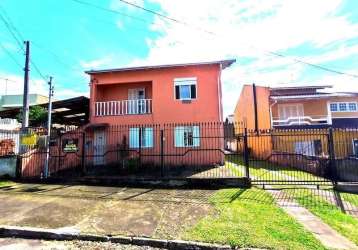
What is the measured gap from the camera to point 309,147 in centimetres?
1953

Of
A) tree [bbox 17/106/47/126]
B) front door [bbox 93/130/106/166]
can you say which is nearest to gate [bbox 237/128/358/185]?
front door [bbox 93/130/106/166]

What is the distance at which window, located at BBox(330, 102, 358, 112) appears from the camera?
80.0 ft

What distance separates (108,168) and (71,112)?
8.85 metres

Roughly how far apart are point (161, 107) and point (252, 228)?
11.3 meters

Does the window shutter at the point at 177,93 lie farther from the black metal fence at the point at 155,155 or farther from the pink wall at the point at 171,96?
the black metal fence at the point at 155,155

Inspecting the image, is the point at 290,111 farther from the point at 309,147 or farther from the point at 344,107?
the point at 309,147

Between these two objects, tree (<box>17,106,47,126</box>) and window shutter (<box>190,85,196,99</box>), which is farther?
tree (<box>17,106,47,126</box>)

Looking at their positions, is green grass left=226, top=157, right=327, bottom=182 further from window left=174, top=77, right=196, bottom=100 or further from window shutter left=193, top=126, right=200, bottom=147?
window left=174, top=77, right=196, bottom=100

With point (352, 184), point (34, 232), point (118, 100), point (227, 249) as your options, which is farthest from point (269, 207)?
point (118, 100)

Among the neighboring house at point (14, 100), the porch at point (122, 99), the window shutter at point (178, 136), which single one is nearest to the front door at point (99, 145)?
the porch at point (122, 99)

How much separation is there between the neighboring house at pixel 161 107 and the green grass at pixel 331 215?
22.7ft

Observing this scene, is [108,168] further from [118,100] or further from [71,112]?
[71,112]

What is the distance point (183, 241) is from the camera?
504 cm

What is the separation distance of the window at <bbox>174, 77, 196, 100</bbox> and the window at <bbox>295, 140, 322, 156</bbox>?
9222 mm
